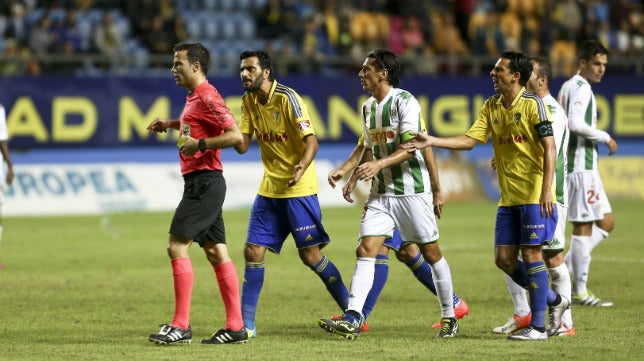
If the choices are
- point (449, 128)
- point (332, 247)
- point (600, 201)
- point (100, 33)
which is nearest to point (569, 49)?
point (449, 128)

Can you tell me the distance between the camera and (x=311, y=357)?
27.1 ft

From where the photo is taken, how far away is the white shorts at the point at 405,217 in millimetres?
9328

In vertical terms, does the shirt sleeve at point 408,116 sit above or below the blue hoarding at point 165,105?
above

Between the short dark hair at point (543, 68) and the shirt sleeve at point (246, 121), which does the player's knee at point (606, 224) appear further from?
the shirt sleeve at point (246, 121)

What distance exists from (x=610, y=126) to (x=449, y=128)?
12.2ft

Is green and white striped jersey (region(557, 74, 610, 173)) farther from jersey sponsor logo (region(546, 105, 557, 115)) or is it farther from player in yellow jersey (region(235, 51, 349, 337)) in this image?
player in yellow jersey (region(235, 51, 349, 337))

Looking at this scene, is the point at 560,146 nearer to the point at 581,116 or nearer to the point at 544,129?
the point at 544,129

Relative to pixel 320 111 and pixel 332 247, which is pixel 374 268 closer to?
pixel 332 247

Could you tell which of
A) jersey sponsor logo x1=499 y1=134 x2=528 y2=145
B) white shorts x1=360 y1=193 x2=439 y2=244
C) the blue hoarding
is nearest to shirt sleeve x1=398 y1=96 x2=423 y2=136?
white shorts x1=360 y1=193 x2=439 y2=244

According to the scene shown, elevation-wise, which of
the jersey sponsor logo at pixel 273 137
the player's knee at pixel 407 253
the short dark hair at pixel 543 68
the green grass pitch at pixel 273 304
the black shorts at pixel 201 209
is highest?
the short dark hair at pixel 543 68

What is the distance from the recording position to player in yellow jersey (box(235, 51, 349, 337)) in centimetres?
955

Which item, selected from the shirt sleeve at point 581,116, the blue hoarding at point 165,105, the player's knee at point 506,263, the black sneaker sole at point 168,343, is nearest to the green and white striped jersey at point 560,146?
the player's knee at point 506,263

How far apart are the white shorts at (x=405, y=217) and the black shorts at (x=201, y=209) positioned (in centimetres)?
113

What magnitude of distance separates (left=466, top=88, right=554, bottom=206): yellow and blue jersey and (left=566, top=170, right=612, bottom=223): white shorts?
9.39 ft
